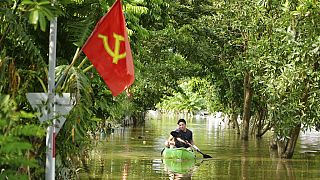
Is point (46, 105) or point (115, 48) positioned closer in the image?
point (115, 48)

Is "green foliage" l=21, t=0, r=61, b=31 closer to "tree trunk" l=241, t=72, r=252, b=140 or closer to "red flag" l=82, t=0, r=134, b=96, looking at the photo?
"red flag" l=82, t=0, r=134, b=96

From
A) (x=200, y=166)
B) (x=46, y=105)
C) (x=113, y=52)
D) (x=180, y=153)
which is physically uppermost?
(x=113, y=52)

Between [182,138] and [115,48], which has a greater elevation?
[115,48]

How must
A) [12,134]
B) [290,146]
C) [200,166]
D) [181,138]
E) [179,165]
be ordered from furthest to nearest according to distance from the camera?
[290,146] → [181,138] → [200,166] → [179,165] → [12,134]

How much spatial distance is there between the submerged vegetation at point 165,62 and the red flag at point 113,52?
77 cm

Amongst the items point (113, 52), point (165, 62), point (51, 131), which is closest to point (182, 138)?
point (165, 62)

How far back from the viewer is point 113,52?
9.49m

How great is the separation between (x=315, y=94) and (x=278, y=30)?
2.47 metres

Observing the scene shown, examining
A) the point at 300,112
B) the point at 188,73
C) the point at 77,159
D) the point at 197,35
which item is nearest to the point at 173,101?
the point at 188,73

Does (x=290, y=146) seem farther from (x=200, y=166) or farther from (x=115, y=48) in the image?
(x=115, y=48)

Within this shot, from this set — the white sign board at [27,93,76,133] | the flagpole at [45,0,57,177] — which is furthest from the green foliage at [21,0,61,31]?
the white sign board at [27,93,76,133]

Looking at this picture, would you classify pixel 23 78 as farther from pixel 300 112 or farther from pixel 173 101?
pixel 173 101

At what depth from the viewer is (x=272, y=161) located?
26.2 metres

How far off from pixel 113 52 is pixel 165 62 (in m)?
26.3
